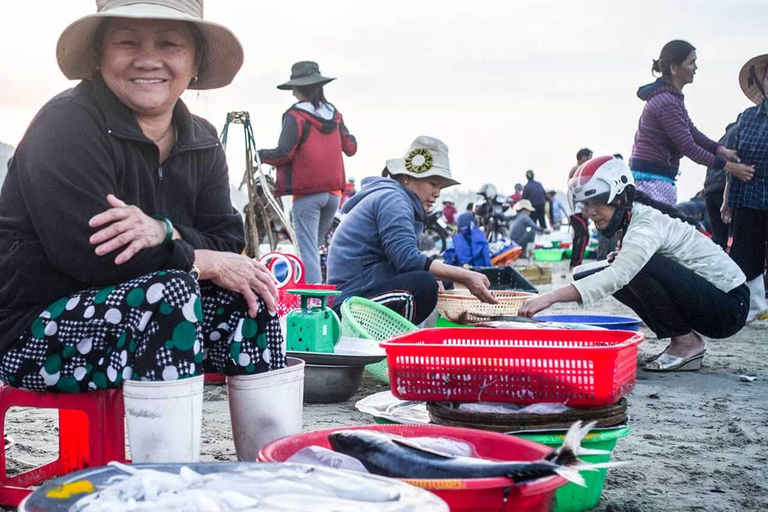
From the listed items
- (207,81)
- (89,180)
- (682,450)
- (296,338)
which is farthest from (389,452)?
(296,338)

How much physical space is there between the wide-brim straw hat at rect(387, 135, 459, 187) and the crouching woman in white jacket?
812mm

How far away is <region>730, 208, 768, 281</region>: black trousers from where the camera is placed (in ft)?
20.4

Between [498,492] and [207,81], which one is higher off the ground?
[207,81]

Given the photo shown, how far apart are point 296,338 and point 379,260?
1.38m

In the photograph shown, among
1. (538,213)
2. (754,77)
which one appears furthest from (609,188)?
(538,213)

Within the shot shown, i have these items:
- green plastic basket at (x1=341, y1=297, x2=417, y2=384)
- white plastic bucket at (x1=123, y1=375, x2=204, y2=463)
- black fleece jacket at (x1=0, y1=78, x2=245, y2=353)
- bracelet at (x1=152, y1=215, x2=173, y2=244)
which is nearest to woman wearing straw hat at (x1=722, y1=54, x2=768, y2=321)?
green plastic basket at (x1=341, y1=297, x2=417, y2=384)

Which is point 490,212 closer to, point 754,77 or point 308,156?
point 308,156

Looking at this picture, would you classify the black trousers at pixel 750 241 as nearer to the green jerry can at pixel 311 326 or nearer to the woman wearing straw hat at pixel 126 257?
the green jerry can at pixel 311 326

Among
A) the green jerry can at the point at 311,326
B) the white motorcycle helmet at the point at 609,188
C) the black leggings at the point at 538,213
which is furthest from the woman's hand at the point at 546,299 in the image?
the black leggings at the point at 538,213

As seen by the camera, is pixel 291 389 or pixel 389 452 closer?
pixel 389 452

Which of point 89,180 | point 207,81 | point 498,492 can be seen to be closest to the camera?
point 498,492

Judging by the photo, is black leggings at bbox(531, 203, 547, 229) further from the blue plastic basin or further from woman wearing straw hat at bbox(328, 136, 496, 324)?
the blue plastic basin

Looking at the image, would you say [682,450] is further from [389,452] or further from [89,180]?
[89,180]

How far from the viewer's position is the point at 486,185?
1817 centimetres
